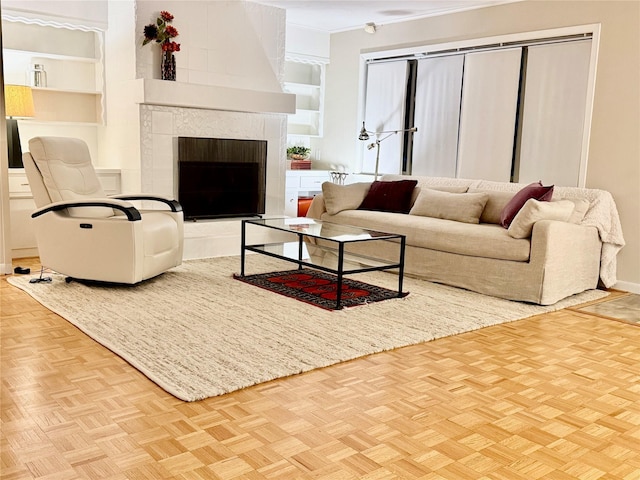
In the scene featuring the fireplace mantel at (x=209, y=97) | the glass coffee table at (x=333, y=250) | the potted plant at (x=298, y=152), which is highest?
the fireplace mantel at (x=209, y=97)

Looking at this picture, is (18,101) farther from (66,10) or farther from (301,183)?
(301,183)

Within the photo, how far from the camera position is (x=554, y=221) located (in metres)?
4.32

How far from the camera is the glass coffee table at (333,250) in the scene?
4051mm

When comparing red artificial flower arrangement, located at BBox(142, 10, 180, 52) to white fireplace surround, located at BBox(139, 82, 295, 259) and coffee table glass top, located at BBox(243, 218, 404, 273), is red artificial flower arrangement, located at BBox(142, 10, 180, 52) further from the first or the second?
coffee table glass top, located at BBox(243, 218, 404, 273)

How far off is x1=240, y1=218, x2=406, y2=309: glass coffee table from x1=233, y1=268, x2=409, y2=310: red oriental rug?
10cm

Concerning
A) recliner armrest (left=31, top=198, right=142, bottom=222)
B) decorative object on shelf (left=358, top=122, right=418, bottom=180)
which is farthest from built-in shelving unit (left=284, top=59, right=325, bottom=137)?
recliner armrest (left=31, top=198, right=142, bottom=222)

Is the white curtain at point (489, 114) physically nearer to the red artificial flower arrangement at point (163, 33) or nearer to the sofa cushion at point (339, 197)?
the sofa cushion at point (339, 197)

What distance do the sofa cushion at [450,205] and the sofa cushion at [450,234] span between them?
4.3 inches

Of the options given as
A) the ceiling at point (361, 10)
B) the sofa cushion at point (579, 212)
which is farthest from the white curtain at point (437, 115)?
the sofa cushion at point (579, 212)

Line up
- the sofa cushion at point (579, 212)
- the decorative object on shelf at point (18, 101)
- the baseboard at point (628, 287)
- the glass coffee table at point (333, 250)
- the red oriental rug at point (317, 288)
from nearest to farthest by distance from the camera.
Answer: the glass coffee table at point (333, 250) < the red oriental rug at point (317, 288) < the sofa cushion at point (579, 212) < the baseboard at point (628, 287) < the decorative object on shelf at point (18, 101)

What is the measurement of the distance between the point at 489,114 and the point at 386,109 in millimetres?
1367

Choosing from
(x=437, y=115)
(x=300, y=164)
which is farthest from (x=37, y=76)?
(x=437, y=115)

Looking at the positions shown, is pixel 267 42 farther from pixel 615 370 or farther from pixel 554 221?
pixel 615 370

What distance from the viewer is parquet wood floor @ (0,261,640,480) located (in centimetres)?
202
